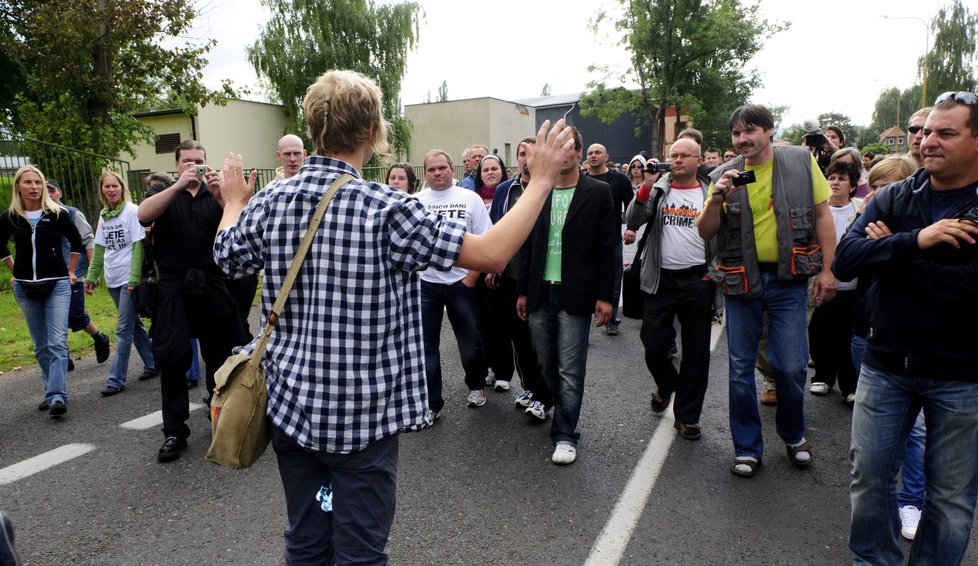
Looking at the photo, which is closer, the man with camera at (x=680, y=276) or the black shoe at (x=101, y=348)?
the man with camera at (x=680, y=276)

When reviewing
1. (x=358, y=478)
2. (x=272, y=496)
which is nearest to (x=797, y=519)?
(x=358, y=478)

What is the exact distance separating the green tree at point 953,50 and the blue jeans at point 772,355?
6129cm

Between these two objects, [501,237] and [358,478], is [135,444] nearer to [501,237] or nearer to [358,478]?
[358,478]

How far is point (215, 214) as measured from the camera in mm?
4375

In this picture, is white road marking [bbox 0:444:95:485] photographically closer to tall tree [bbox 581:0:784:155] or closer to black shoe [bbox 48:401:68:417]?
black shoe [bbox 48:401:68:417]

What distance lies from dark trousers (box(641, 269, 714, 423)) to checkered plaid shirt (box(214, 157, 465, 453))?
2.94 m

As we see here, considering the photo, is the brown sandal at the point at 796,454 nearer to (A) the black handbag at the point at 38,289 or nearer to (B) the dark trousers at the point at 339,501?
(B) the dark trousers at the point at 339,501

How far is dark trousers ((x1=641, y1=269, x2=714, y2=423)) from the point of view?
441 centimetres

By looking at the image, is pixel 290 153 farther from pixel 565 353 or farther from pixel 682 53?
pixel 682 53

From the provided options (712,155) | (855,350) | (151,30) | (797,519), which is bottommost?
(797,519)

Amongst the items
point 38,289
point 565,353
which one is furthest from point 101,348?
point 565,353

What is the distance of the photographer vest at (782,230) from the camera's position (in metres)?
3.71

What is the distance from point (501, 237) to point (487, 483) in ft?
7.83

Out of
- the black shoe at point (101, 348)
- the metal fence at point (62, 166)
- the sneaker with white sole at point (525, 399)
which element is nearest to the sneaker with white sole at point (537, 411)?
the sneaker with white sole at point (525, 399)
